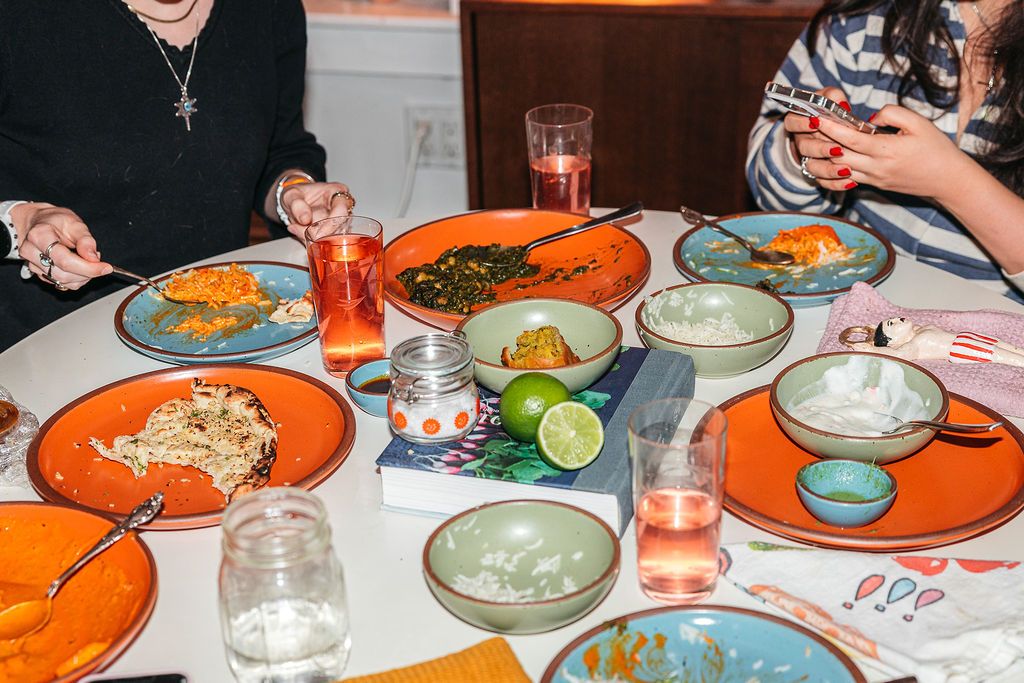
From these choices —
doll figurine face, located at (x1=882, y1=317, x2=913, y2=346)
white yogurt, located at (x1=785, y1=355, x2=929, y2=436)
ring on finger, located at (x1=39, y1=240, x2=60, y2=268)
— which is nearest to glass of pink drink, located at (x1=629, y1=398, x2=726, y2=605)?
white yogurt, located at (x1=785, y1=355, x2=929, y2=436)

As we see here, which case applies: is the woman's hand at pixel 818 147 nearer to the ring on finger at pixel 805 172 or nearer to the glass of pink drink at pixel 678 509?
the ring on finger at pixel 805 172

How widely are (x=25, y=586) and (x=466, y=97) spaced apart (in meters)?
2.69

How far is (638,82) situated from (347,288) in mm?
2161

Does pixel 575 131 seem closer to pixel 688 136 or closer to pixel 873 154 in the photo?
pixel 873 154

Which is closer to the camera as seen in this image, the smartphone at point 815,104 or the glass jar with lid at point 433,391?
the glass jar with lid at point 433,391

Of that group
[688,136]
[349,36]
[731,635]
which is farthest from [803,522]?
[349,36]

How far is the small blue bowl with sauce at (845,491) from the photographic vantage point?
1104 millimetres

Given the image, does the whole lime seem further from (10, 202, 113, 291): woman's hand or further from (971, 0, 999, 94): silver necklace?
(971, 0, 999, 94): silver necklace

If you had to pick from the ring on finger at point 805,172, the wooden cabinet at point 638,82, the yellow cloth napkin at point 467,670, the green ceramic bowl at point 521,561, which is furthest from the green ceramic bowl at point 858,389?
the wooden cabinet at point 638,82

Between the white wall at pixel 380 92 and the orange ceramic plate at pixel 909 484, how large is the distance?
265 centimetres

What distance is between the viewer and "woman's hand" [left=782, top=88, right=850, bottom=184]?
1.83 meters

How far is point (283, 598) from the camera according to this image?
931 millimetres

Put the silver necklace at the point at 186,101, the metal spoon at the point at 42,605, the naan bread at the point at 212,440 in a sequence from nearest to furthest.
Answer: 1. the metal spoon at the point at 42,605
2. the naan bread at the point at 212,440
3. the silver necklace at the point at 186,101

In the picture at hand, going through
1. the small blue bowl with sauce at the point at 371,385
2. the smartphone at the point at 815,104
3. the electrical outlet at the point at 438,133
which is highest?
the smartphone at the point at 815,104
